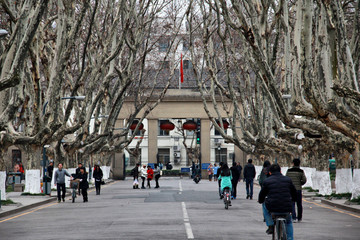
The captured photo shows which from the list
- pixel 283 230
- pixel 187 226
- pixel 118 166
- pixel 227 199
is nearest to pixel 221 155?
pixel 118 166

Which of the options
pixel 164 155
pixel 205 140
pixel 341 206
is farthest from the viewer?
pixel 164 155

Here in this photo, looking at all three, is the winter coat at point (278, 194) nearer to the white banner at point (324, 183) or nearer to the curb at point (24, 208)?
the curb at point (24, 208)

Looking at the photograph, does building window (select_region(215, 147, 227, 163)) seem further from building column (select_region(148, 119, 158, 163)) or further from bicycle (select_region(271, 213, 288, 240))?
bicycle (select_region(271, 213, 288, 240))

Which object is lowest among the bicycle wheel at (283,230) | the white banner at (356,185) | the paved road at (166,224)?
the paved road at (166,224)

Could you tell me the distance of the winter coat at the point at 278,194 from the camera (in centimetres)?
1082

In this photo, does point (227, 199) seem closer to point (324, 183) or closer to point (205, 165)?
point (324, 183)

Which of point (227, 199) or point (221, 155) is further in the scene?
point (221, 155)

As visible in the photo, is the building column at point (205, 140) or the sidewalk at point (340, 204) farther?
the building column at point (205, 140)

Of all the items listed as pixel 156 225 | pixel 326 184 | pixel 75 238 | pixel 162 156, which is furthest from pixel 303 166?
pixel 162 156

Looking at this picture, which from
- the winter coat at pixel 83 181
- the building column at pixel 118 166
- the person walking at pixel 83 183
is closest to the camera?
the person walking at pixel 83 183

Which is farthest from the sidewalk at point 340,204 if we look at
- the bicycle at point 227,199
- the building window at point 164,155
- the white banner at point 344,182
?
the building window at point 164,155

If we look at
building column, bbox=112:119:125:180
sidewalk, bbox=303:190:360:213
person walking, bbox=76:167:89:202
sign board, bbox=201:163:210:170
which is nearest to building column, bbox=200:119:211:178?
sign board, bbox=201:163:210:170

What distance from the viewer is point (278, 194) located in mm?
10906

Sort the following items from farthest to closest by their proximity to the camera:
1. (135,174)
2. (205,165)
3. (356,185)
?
(205,165) < (135,174) < (356,185)
